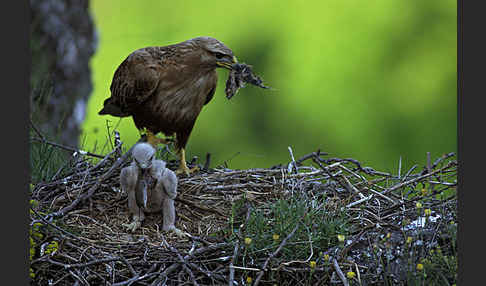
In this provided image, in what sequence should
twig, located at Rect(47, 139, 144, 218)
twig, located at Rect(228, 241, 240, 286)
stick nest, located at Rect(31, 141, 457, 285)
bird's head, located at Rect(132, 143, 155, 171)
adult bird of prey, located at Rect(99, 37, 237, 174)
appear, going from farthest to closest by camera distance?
1. adult bird of prey, located at Rect(99, 37, 237, 174)
2. twig, located at Rect(47, 139, 144, 218)
3. bird's head, located at Rect(132, 143, 155, 171)
4. stick nest, located at Rect(31, 141, 457, 285)
5. twig, located at Rect(228, 241, 240, 286)

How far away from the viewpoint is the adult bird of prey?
4.59 metres

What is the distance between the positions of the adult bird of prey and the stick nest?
1.20 ft

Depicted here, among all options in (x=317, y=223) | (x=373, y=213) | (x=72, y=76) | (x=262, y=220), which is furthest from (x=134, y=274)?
(x=72, y=76)

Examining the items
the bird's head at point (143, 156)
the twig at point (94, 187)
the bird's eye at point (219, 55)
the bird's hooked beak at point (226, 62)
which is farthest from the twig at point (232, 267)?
the bird's eye at point (219, 55)

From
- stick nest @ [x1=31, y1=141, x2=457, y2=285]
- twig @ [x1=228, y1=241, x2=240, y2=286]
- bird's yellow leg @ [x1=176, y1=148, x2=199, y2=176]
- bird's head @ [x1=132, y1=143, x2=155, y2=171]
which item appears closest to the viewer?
twig @ [x1=228, y1=241, x2=240, y2=286]

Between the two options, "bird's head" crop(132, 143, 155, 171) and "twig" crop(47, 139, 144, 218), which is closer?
"bird's head" crop(132, 143, 155, 171)

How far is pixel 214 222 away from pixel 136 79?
4.06 feet

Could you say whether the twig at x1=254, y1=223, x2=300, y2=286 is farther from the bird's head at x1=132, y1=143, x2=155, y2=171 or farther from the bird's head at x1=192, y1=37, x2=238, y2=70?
the bird's head at x1=192, y1=37, x2=238, y2=70

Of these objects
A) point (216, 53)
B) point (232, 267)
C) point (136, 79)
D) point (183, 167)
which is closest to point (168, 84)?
point (136, 79)

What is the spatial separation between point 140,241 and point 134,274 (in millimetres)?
454

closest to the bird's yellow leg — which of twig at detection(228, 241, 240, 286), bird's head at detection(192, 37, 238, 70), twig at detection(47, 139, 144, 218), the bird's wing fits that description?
the bird's wing

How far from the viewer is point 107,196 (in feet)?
14.4

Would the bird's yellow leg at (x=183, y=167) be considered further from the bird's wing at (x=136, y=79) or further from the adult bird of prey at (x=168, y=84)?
the bird's wing at (x=136, y=79)

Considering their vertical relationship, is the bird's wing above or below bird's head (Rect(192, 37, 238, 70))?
below
